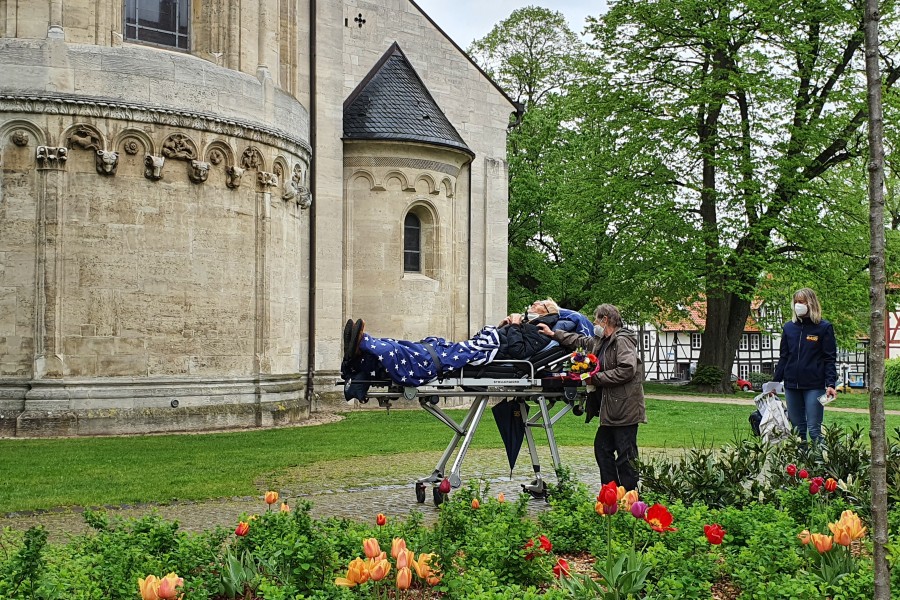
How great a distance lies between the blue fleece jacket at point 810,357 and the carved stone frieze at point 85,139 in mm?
11988

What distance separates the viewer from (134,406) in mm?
16641

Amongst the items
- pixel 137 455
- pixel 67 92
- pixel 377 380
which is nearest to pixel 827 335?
pixel 377 380

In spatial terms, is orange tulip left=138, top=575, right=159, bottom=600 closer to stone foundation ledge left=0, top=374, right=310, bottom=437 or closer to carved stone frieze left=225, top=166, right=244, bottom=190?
stone foundation ledge left=0, top=374, right=310, bottom=437

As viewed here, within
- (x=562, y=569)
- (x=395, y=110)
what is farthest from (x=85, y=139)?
(x=562, y=569)

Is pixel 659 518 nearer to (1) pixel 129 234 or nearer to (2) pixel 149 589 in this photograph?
(2) pixel 149 589

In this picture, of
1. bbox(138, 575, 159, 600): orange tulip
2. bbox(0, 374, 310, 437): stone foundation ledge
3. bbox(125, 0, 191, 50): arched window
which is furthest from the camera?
bbox(125, 0, 191, 50): arched window

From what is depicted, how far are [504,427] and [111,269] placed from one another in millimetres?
9674

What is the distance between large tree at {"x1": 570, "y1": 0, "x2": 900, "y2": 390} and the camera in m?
29.6

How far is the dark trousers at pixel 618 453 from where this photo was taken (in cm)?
823

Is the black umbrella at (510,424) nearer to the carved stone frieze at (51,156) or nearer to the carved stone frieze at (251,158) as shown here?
the carved stone frieze at (51,156)

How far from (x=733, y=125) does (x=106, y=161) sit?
818 inches

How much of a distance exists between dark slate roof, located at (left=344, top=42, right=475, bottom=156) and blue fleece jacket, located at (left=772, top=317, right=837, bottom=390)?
48.5 feet

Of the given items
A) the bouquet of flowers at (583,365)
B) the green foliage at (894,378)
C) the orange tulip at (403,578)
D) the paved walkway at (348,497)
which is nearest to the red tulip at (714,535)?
the orange tulip at (403,578)

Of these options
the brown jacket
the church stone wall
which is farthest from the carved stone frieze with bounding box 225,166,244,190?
the brown jacket
